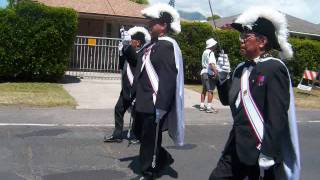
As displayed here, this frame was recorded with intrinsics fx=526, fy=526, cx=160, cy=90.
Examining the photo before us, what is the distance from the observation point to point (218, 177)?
4164mm

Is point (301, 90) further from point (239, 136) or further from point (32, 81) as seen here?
point (239, 136)

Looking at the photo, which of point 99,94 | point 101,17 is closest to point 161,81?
point 99,94

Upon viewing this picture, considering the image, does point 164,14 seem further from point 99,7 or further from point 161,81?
point 99,7

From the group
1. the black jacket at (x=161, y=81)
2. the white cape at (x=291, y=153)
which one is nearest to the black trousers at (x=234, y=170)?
the white cape at (x=291, y=153)

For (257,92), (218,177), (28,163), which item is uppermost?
(257,92)

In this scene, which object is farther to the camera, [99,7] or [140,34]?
[99,7]

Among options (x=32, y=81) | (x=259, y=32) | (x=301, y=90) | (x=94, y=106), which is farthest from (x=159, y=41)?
(x=301, y=90)

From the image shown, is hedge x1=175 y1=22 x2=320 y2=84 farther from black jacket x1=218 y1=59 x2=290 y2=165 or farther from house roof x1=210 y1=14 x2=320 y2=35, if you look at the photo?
black jacket x1=218 y1=59 x2=290 y2=165

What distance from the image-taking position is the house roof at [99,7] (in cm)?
2206

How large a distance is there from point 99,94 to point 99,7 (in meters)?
9.48

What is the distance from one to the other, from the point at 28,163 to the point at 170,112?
208cm

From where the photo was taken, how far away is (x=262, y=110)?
13.5ft

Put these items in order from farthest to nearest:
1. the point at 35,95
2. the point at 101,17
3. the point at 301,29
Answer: the point at 301,29, the point at 101,17, the point at 35,95

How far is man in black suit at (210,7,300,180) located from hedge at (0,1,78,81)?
11.5 m
